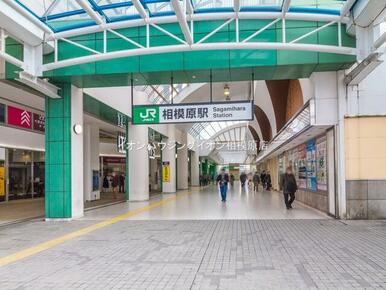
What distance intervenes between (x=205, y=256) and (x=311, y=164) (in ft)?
30.6

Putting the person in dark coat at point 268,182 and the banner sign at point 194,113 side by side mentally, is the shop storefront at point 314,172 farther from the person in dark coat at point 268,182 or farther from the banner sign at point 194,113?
the person in dark coat at point 268,182

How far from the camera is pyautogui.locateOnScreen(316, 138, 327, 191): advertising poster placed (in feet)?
42.9

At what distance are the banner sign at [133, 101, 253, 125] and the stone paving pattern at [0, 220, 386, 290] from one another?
9.22 feet

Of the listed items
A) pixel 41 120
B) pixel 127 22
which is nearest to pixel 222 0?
pixel 127 22

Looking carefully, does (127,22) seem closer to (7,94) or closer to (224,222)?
(224,222)

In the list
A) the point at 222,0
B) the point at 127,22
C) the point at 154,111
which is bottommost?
the point at 154,111

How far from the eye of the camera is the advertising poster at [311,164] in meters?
14.9

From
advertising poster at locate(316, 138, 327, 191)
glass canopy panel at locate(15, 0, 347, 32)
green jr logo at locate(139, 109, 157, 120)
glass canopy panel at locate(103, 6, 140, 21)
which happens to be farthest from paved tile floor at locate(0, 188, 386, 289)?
glass canopy panel at locate(103, 6, 140, 21)

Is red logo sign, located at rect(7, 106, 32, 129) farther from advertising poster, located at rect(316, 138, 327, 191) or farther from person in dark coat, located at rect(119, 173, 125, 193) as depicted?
advertising poster, located at rect(316, 138, 327, 191)

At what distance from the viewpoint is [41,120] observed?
20.8 metres

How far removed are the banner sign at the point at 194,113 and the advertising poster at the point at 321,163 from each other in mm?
3270

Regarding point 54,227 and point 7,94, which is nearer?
point 54,227

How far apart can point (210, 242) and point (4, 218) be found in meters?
7.48

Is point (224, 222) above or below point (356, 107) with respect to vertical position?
below
